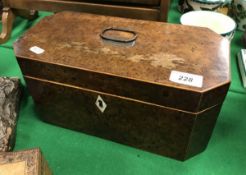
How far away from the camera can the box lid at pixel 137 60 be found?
718mm

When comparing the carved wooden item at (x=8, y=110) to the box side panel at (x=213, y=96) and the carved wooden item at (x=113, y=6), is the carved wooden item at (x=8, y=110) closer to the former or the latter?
the carved wooden item at (x=113, y=6)

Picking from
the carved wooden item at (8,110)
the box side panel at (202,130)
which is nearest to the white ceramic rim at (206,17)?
the box side panel at (202,130)

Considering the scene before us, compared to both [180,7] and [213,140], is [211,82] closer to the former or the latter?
[213,140]

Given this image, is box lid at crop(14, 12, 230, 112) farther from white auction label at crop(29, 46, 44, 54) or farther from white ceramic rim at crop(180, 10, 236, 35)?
white ceramic rim at crop(180, 10, 236, 35)

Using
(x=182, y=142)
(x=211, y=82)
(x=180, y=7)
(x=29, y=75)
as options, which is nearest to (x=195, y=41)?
(x=211, y=82)

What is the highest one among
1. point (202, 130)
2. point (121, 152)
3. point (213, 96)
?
point (213, 96)

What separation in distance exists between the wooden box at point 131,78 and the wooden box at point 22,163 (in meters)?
0.24

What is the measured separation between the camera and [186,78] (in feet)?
2.36

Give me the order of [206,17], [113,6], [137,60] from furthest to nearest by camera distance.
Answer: [206,17], [113,6], [137,60]

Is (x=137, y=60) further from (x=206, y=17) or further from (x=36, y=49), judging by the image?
(x=206, y=17)

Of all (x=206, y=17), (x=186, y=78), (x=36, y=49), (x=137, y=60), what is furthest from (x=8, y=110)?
(x=206, y=17)

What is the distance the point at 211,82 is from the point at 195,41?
0.21m

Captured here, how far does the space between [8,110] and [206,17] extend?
1.07 meters

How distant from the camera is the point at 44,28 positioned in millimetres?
955
